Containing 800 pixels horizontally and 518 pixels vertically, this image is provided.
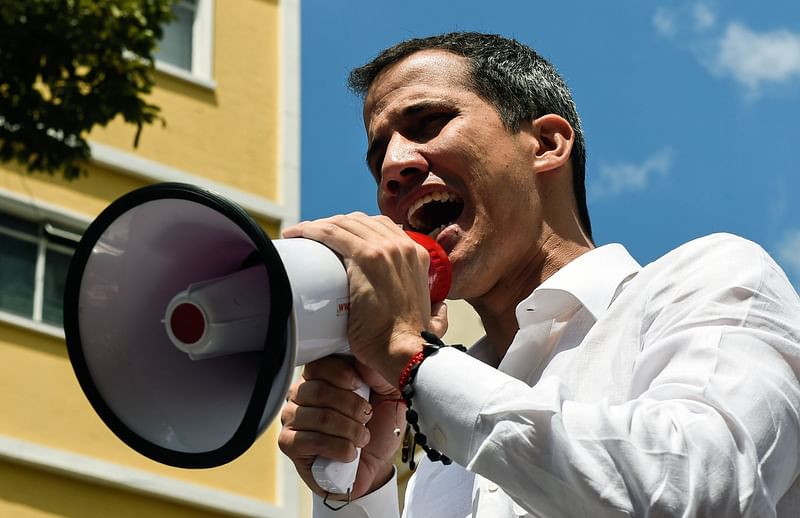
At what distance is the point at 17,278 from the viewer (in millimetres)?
13133

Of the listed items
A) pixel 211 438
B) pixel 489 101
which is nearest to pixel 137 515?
pixel 489 101

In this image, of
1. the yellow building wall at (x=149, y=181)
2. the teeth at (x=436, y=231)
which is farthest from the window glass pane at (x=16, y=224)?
the teeth at (x=436, y=231)

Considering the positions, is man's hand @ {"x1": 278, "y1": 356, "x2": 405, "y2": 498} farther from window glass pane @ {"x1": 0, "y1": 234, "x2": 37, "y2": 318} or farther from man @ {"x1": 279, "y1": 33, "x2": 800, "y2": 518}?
window glass pane @ {"x1": 0, "y1": 234, "x2": 37, "y2": 318}

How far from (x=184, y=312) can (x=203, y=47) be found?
1340cm

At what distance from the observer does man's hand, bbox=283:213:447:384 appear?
9.71 feet

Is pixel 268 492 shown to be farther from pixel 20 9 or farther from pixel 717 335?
pixel 717 335

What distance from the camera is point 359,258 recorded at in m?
3.01

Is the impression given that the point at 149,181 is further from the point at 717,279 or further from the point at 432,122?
the point at 717,279

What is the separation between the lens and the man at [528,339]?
2.69 m

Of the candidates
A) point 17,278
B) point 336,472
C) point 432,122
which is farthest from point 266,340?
point 17,278

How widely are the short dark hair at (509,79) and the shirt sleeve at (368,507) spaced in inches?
32.6

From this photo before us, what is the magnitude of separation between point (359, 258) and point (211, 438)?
38 cm

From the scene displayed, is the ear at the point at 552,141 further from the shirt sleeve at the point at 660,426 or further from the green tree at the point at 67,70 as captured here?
the green tree at the point at 67,70

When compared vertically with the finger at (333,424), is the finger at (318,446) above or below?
below
